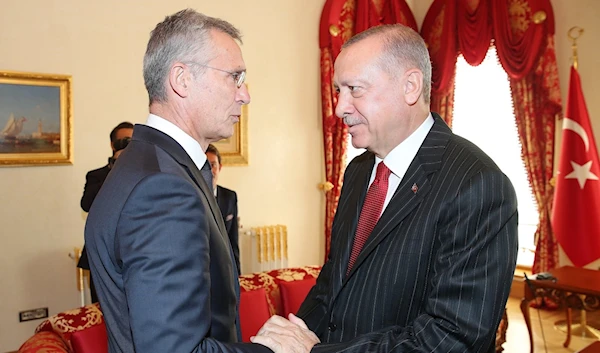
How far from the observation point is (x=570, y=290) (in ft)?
14.2

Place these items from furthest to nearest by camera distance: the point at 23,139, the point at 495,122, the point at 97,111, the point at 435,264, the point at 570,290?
the point at 495,122, the point at 97,111, the point at 23,139, the point at 570,290, the point at 435,264

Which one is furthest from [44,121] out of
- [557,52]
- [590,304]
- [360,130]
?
[557,52]

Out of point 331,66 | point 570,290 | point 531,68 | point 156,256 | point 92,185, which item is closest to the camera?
point 156,256

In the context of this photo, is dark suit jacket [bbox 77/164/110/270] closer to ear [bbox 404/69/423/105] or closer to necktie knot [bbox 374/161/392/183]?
necktie knot [bbox 374/161/392/183]

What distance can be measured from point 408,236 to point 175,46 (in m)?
0.86

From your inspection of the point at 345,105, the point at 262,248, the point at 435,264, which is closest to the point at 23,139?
the point at 262,248

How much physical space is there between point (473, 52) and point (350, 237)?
562cm

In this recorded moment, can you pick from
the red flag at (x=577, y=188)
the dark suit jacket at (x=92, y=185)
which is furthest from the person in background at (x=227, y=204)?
the red flag at (x=577, y=188)

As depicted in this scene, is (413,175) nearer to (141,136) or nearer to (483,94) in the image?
(141,136)

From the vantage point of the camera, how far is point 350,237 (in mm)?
1876

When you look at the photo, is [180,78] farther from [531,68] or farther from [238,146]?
[531,68]

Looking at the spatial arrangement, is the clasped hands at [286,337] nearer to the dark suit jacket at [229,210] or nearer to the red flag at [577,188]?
the dark suit jacket at [229,210]

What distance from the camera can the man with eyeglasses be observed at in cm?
115

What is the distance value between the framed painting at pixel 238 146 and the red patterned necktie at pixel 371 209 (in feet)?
13.4
